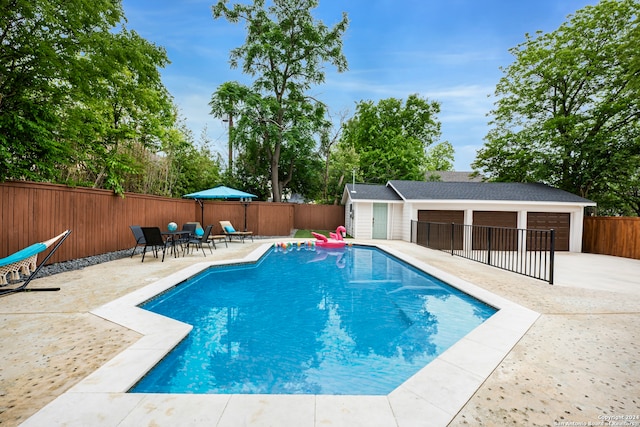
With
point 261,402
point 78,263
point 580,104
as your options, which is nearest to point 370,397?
point 261,402

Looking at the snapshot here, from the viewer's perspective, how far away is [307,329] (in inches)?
158

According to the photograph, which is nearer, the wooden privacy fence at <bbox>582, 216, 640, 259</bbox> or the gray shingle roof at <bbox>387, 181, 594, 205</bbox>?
the wooden privacy fence at <bbox>582, 216, 640, 259</bbox>

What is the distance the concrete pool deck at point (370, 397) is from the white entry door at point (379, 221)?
1125 centimetres

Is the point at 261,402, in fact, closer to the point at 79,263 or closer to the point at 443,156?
the point at 79,263

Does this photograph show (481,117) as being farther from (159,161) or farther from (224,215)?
(159,161)

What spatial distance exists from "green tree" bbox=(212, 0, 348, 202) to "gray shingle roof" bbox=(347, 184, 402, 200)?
19.1 ft

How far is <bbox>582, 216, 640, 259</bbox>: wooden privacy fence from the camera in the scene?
11010 millimetres

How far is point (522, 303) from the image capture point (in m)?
4.62

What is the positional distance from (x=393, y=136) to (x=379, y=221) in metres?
14.4

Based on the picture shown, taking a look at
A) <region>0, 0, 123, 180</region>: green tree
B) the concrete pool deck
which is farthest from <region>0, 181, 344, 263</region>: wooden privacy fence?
the concrete pool deck

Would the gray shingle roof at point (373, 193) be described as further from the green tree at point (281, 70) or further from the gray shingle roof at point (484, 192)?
the green tree at point (281, 70)

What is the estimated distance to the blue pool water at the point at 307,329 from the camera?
2.72 meters

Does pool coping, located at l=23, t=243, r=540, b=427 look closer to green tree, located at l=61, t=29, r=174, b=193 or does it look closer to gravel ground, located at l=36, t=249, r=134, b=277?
gravel ground, located at l=36, t=249, r=134, b=277

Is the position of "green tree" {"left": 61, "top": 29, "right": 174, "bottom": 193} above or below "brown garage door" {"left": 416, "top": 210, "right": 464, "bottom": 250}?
above
